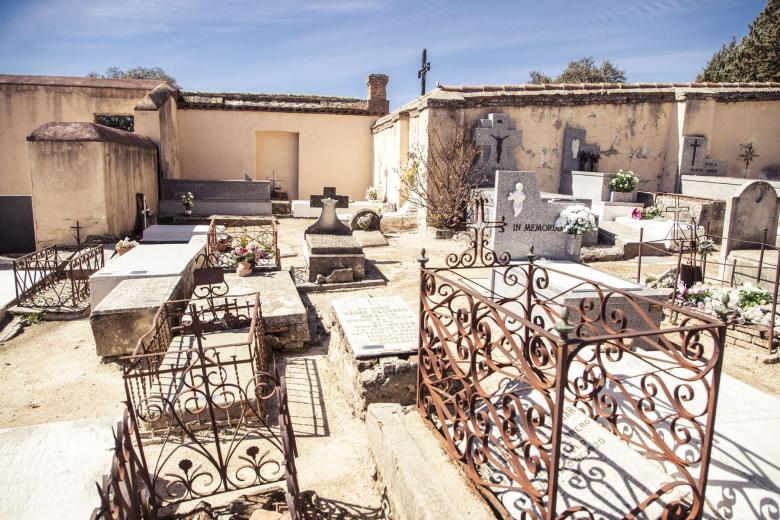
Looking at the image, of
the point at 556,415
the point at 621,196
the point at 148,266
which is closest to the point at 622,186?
the point at 621,196

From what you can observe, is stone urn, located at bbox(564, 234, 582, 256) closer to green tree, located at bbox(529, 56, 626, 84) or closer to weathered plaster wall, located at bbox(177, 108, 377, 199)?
weathered plaster wall, located at bbox(177, 108, 377, 199)

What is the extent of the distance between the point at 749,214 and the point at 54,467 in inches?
370

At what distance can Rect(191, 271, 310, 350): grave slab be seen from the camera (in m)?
5.71

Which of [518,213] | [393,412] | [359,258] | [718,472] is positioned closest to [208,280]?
[393,412]

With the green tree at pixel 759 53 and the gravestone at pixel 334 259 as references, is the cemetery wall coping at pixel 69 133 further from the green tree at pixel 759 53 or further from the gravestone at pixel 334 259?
the green tree at pixel 759 53

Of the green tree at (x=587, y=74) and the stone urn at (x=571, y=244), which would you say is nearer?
the stone urn at (x=571, y=244)

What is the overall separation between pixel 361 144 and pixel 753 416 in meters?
17.0

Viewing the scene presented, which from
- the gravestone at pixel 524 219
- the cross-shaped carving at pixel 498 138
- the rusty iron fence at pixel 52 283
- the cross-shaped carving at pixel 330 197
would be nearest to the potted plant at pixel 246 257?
the rusty iron fence at pixel 52 283

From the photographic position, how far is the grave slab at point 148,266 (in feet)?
20.5

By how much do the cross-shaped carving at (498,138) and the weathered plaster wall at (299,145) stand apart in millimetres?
6975

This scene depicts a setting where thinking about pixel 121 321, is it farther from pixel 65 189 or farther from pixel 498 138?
pixel 498 138

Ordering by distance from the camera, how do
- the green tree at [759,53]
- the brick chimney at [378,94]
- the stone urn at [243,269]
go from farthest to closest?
the green tree at [759,53]
the brick chimney at [378,94]
the stone urn at [243,269]

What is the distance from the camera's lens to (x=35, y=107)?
15.9 meters

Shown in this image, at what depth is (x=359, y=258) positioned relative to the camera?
27.9ft
